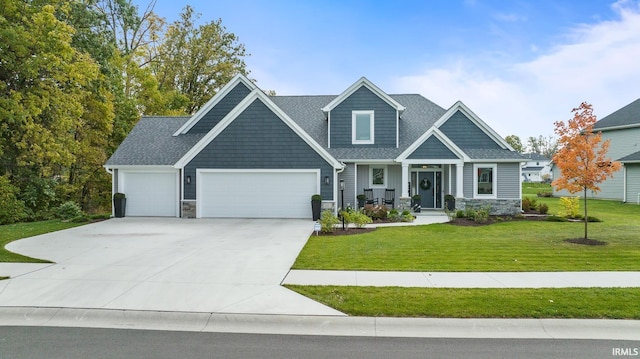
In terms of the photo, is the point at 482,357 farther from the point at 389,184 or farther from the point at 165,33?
the point at 165,33

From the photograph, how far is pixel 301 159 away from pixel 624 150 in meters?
26.6

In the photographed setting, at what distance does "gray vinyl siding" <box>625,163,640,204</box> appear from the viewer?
25328 millimetres

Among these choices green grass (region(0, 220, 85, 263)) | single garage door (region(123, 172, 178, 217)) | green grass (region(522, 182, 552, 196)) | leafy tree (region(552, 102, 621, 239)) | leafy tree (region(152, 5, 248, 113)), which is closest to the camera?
green grass (region(0, 220, 85, 263))

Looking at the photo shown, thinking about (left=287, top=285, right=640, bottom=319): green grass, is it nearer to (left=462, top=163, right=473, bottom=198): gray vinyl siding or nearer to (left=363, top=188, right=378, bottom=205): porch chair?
(left=462, top=163, right=473, bottom=198): gray vinyl siding

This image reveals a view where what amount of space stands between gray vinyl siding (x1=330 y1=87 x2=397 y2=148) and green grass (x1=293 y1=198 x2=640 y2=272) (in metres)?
6.54

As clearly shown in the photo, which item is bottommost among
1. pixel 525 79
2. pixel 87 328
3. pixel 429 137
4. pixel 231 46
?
pixel 87 328

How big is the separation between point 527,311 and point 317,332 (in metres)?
2.86

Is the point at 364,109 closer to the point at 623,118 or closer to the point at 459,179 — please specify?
the point at 459,179

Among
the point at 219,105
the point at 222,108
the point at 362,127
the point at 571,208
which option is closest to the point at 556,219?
the point at 571,208

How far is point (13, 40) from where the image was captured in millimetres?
17016

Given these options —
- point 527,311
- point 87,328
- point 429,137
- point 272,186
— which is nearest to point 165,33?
point 272,186

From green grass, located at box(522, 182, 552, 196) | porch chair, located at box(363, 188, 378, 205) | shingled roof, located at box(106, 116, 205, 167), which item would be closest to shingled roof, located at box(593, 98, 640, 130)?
green grass, located at box(522, 182, 552, 196)

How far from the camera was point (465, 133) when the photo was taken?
18469 millimetres

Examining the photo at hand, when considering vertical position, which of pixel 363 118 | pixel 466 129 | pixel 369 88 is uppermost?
pixel 369 88
